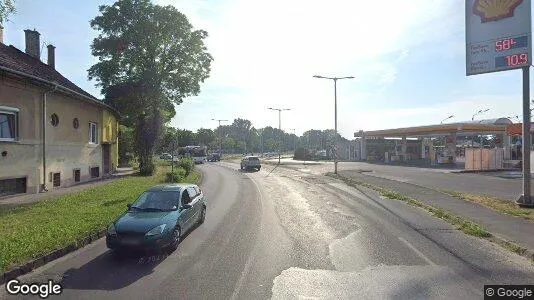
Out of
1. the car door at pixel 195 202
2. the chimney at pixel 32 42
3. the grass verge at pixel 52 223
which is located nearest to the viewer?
the grass verge at pixel 52 223

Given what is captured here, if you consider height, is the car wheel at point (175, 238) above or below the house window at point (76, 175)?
below

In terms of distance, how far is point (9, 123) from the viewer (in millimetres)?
17078

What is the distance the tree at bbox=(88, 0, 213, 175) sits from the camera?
3275 centimetres

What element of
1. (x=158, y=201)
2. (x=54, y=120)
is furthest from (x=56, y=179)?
(x=158, y=201)

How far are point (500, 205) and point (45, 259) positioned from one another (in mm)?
15829

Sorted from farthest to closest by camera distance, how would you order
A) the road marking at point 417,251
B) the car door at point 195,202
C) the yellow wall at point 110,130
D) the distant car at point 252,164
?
the distant car at point 252,164 < the yellow wall at point 110,130 < the car door at point 195,202 < the road marking at point 417,251

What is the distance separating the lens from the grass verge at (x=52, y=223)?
28.1ft

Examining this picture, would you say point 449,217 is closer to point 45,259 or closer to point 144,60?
point 45,259

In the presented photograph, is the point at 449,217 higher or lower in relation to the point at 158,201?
A: lower

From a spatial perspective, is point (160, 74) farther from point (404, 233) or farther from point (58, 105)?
point (404, 233)

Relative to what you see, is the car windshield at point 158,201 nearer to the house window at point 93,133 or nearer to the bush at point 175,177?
the bush at point 175,177

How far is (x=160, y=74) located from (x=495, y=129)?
38821 mm

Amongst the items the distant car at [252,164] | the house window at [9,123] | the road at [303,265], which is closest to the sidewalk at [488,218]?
the road at [303,265]

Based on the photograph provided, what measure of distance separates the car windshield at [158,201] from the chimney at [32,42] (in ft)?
62.4
